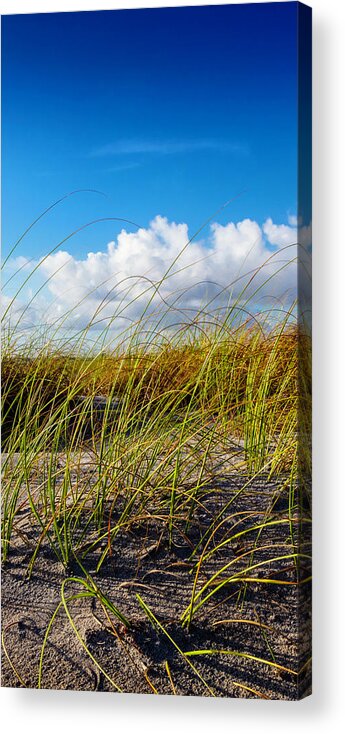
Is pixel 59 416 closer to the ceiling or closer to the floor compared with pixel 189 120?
closer to the floor

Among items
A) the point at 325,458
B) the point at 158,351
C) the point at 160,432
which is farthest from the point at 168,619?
the point at 158,351

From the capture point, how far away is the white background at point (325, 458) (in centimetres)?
409

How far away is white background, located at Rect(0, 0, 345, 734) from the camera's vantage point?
409 cm

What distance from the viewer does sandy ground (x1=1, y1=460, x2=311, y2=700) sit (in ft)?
13.2

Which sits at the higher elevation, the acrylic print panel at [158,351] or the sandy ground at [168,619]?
the acrylic print panel at [158,351]

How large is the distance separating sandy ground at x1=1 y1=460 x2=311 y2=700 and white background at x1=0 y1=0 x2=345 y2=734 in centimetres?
8

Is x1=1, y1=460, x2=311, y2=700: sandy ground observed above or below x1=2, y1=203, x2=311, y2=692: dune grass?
below

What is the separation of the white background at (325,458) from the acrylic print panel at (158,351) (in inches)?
3.1

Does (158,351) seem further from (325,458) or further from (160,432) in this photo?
(325,458)

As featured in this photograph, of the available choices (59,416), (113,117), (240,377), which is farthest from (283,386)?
(113,117)

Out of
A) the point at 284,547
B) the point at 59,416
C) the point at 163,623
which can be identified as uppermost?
the point at 59,416

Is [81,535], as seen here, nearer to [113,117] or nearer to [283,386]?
[283,386]

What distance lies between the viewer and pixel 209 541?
13.6 ft

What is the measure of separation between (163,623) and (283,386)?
3.62 ft
